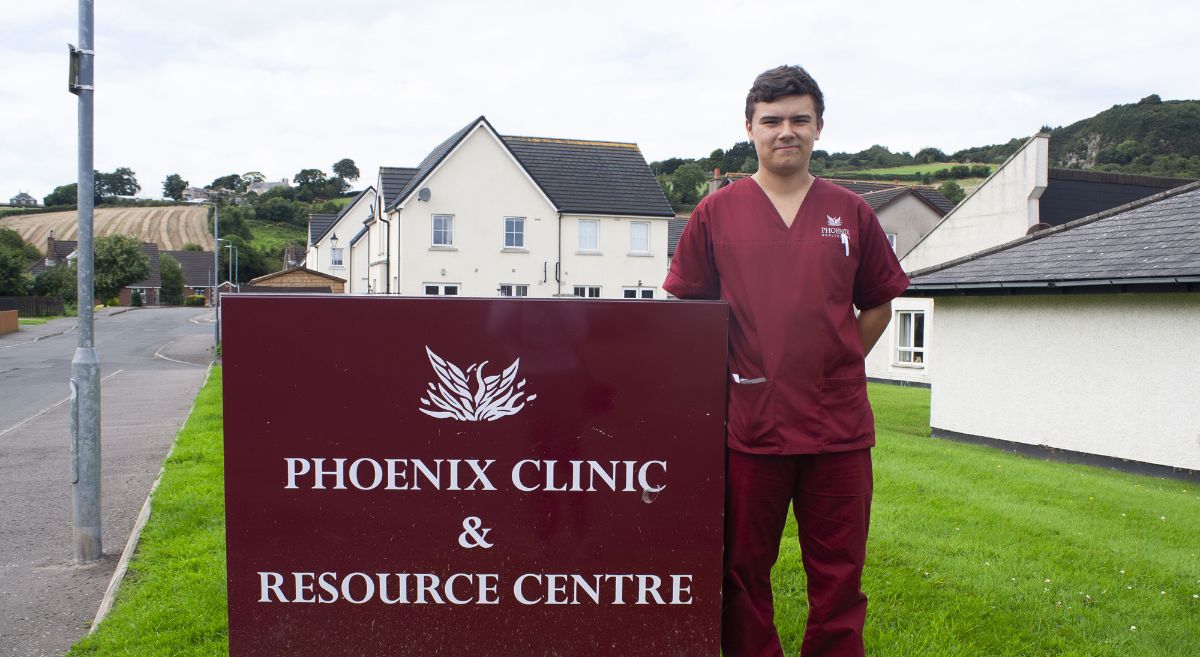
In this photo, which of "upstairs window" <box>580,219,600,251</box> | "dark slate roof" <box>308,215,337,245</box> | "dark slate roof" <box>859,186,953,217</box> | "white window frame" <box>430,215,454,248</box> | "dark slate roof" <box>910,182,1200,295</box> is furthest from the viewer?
"dark slate roof" <box>308,215,337,245</box>

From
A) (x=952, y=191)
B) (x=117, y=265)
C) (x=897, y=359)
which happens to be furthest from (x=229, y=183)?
(x=897, y=359)

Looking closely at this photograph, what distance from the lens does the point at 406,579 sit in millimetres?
2531

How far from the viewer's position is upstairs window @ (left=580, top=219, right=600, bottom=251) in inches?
1407

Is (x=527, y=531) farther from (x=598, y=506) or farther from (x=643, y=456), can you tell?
(x=643, y=456)

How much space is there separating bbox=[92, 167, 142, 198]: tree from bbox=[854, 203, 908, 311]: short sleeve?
536ft

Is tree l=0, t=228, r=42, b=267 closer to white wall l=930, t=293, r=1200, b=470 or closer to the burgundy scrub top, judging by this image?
white wall l=930, t=293, r=1200, b=470

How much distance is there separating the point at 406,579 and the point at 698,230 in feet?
4.34

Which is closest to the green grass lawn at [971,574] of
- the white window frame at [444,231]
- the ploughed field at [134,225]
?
the white window frame at [444,231]

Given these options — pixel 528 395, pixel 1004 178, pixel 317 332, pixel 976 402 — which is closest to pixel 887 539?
pixel 528 395

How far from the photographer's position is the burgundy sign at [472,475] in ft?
8.02

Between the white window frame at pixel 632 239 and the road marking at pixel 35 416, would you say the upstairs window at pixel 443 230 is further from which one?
the road marking at pixel 35 416

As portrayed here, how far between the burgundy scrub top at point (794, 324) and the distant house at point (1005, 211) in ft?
69.9

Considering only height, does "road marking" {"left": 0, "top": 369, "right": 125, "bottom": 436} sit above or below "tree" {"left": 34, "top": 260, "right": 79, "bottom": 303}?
below

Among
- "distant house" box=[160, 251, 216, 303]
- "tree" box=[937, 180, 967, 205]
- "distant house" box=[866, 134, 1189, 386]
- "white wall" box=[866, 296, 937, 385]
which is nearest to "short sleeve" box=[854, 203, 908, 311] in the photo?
"distant house" box=[866, 134, 1189, 386]
